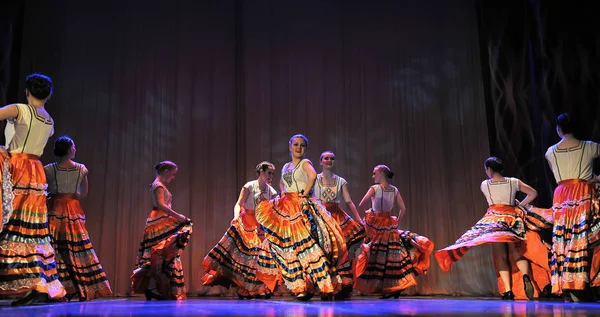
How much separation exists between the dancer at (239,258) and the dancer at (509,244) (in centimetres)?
→ 201

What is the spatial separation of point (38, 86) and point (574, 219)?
14.8 ft

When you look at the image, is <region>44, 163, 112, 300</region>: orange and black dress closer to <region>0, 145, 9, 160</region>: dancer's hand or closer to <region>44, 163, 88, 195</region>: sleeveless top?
<region>44, 163, 88, 195</region>: sleeveless top

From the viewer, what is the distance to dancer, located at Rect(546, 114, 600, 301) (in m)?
4.50

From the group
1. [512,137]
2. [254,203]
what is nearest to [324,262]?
[254,203]

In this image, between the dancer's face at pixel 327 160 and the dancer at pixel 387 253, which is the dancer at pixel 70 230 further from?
the dancer at pixel 387 253

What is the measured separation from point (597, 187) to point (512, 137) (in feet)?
7.92

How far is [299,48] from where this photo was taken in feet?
26.1

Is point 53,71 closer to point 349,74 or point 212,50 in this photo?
point 212,50

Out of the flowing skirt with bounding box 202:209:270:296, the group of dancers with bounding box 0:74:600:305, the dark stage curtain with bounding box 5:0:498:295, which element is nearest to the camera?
the group of dancers with bounding box 0:74:600:305

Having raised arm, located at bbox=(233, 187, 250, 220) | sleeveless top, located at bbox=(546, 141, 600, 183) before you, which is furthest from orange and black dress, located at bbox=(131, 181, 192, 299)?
sleeveless top, located at bbox=(546, 141, 600, 183)

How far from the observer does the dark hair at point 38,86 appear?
425 centimetres

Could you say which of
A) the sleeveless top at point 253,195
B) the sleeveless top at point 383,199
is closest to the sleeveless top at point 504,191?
the sleeveless top at point 383,199

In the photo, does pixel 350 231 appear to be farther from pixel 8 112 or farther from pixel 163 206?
pixel 8 112

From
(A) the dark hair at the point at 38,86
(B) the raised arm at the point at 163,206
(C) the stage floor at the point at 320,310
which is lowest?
(C) the stage floor at the point at 320,310
